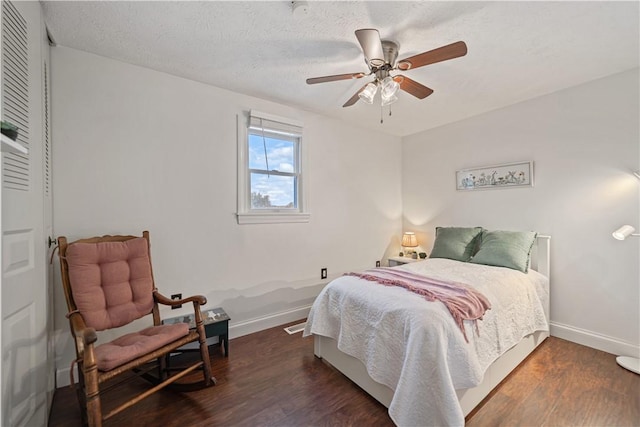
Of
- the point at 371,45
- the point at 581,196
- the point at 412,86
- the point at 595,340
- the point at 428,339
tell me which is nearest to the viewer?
the point at 428,339

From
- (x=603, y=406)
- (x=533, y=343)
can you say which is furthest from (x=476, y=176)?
(x=603, y=406)

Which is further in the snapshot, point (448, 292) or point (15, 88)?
point (448, 292)

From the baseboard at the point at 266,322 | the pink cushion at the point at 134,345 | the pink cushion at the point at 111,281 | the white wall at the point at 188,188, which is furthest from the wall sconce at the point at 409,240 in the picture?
the pink cushion at the point at 111,281

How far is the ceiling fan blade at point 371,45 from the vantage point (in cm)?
151

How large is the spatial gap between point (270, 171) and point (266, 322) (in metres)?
1.65

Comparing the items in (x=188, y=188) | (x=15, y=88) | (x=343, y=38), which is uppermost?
(x=343, y=38)

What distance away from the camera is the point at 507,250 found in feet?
8.63

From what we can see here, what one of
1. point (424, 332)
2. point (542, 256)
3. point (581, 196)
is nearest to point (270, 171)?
point (424, 332)

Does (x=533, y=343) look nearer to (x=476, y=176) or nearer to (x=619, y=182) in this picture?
(x=619, y=182)

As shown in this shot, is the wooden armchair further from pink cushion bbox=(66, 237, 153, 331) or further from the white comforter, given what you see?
the white comforter

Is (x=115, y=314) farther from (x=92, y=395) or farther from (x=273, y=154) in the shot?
(x=273, y=154)

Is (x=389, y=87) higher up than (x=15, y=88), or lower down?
higher up

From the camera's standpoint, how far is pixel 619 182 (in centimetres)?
236

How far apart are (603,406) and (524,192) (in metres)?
1.96
